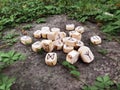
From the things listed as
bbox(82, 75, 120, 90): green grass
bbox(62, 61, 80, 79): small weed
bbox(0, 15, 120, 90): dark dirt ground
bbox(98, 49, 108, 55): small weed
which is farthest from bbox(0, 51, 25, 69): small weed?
bbox(98, 49, 108, 55): small weed

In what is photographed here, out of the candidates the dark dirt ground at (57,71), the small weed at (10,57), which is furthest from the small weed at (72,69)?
the small weed at (10,57)

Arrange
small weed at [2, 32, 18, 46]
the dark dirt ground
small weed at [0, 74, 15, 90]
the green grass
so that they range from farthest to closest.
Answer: small weed at [2, 32, 18, 46] < the dark dirt ground < the green grass < small weed at [0, 74, 15, 90]

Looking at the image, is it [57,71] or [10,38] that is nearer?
[57,71]

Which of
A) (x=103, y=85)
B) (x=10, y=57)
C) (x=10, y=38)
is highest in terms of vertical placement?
A: (x=10, y=57)

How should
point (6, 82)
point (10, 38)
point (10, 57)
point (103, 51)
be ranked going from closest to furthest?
point (6, 82)
point (10, 57)
point (103, 51)
point (10, 38)

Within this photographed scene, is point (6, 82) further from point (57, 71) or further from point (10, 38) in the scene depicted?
point (10, 38)

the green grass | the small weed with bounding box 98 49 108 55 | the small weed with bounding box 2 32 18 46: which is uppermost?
the green grass

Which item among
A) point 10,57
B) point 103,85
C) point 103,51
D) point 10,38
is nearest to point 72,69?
point 103,85

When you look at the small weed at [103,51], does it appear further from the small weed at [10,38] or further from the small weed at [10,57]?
the small weed at [10,38]

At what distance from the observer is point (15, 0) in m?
5.32

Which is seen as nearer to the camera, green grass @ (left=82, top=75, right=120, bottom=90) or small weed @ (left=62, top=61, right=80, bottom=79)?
green grass @ (left=82, top=75, right=120, bottom=90)

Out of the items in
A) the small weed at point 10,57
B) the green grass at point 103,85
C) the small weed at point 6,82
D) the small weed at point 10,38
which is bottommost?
the small weed at point 10,38

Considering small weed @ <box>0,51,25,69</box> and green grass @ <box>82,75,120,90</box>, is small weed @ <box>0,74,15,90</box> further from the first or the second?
green grass @ <box>82,75,120,90</box>

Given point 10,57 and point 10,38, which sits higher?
point 10,57
